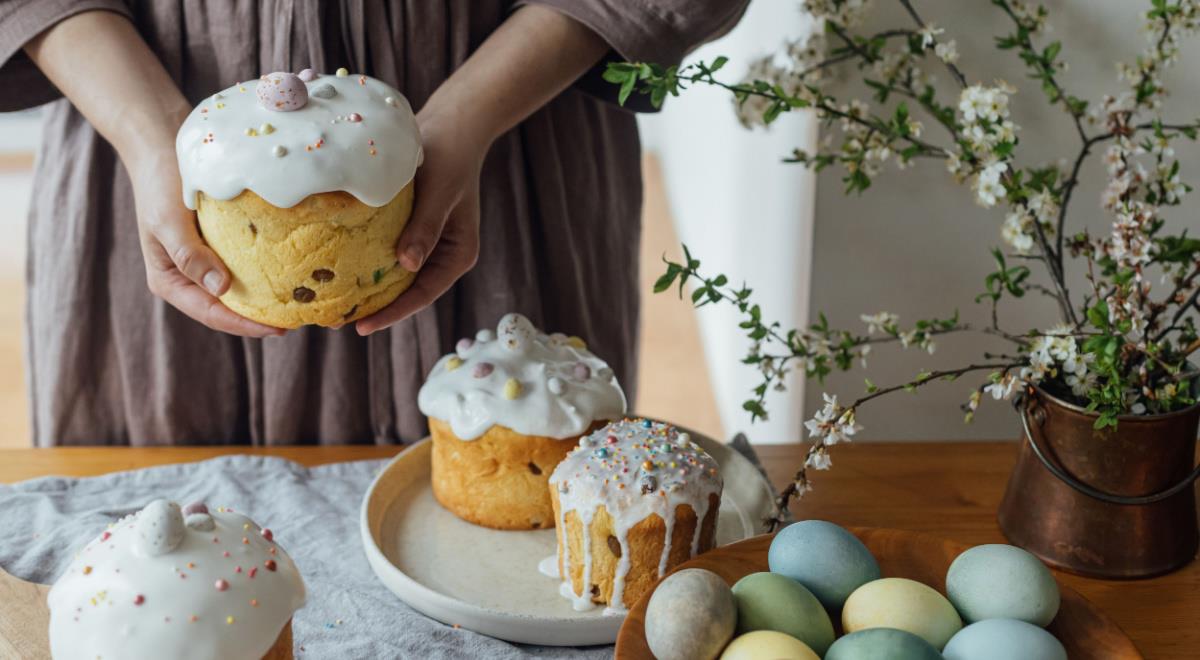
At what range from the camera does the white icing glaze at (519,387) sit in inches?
44.5

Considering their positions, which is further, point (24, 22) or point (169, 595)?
point (24, 22)

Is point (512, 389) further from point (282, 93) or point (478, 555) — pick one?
point (282, 93)

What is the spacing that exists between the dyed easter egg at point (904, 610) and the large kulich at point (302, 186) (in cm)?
48

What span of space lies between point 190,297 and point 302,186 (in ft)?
0.67

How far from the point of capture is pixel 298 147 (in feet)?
2.89

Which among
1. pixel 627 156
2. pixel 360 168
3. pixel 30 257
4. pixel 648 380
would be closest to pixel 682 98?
pixel 648 380

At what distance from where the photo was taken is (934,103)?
1.26 meters

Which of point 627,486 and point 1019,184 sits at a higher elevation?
point 1019,184

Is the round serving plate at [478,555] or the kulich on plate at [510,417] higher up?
the kulich on plate at [510,417]

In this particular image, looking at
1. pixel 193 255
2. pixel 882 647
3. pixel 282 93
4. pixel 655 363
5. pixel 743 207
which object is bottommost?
pixel 655 363

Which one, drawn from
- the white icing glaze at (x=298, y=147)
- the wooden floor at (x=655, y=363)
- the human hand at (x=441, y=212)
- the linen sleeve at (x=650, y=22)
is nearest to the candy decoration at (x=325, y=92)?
the white icing glaze at (x=298, y=147)

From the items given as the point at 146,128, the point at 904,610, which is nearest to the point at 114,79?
the point at 146,128

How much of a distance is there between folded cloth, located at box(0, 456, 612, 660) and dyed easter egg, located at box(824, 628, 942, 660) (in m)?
0.27

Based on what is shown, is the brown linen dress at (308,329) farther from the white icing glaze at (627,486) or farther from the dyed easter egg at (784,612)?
the dyed easter egg at (784,612)
